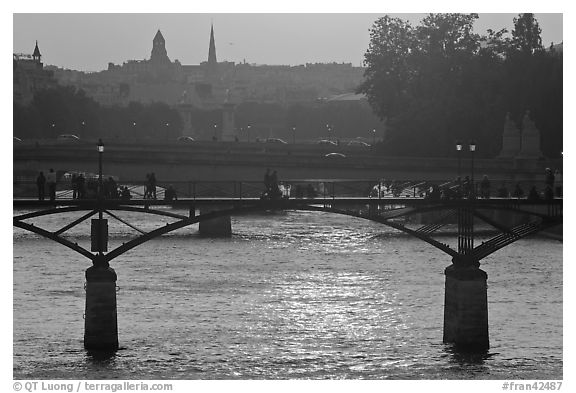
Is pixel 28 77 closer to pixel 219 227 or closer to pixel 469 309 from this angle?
pixel 219 227

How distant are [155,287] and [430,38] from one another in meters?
40.6

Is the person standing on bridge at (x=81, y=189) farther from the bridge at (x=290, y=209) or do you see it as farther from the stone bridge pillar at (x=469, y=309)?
the stone bridge pillar at (x=469, y=309)

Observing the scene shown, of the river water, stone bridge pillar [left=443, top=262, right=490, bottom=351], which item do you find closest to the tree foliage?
the river water

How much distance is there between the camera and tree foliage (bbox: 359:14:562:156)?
252 feet

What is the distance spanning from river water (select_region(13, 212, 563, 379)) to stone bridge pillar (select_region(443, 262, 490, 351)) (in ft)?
1.92

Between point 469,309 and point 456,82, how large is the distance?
4693 cm

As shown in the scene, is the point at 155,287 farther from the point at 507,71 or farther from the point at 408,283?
the point at 507,71

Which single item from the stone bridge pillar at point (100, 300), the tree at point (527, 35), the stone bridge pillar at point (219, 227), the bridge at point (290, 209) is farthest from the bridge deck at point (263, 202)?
the tree at point (527, 35)

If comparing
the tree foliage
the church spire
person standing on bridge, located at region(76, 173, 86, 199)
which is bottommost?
person standing on bridge, located at region(76, 173, 86, 199)

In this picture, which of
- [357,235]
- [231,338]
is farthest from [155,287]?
[357,235]

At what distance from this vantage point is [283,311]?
135ft

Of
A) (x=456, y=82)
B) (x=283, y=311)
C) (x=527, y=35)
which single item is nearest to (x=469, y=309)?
(x=283, y=311)

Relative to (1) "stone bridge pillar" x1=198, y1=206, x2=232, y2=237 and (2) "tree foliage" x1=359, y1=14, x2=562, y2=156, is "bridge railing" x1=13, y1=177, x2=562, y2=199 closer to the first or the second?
(1) "stone bridge pillar" x1=198, y1=206, x2=232, y2=237

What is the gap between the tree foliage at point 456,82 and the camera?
76.9 meters
